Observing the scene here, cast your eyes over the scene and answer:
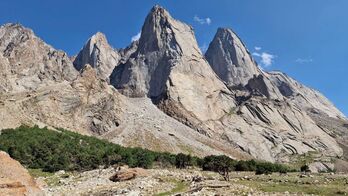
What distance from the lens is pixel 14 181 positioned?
3609cm

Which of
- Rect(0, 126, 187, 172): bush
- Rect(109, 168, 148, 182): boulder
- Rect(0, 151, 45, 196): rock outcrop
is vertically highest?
Rect(0, 126, 187, 172): bush

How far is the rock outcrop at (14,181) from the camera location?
3522 centimetres

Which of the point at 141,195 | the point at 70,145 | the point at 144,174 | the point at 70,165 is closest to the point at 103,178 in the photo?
the point at 144,174

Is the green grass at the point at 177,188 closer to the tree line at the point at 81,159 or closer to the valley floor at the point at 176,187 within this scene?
the valley floor at the point at 176,187

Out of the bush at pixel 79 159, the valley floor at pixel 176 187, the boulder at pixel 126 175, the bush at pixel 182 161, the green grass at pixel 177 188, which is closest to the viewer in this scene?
the valley floor at pixel 176 187

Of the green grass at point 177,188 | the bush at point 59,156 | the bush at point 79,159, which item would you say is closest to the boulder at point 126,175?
the green grass at point 177,188

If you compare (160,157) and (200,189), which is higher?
(160,157)

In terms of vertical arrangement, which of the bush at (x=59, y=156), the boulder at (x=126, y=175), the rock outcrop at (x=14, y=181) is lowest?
the rock outcrop at (x=14, y=181)

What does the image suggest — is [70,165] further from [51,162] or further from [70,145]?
[70,145]

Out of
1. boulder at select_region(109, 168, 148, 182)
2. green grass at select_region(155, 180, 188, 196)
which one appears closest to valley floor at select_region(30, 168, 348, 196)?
green grass at select_region(155, 180, 188, 196)

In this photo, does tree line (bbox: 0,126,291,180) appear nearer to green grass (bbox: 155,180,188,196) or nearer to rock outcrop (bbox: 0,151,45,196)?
green grass (bbox: 155,180,188,196)

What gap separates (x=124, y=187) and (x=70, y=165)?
8030 cm

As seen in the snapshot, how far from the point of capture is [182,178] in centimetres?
6838

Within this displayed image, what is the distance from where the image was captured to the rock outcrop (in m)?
35.2
